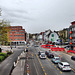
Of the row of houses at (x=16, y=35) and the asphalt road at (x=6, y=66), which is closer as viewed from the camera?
the asphalt road at (x=6, y=66)

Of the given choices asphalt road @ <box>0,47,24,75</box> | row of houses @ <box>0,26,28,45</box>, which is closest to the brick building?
row of houses @ <box>0,26,28,45</box>

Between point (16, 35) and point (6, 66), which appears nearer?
point (6, 66)

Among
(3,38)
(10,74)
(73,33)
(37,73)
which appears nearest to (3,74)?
(10,74)

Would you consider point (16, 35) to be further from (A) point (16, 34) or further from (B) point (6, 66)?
(B) point (6, 66)

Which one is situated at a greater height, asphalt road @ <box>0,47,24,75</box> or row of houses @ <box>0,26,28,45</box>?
row of houses @ <box>0,26,28,45</box>

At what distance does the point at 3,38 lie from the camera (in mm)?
26219

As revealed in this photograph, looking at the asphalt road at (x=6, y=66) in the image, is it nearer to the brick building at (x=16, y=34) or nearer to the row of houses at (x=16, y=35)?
the row of houses at (x=16, y=35)

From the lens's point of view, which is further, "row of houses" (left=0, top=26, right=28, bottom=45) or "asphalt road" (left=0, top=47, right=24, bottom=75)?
"row of houses" (left=0, top=26, right=28, bottom=45)

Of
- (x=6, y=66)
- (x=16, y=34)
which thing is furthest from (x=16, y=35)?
(x=6, y=66)

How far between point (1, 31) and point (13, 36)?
76.3m

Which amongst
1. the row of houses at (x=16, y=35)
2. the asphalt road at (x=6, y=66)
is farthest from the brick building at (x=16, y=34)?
the asphalt road at (x=6, y=66)

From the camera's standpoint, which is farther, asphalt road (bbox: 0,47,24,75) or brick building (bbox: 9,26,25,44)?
brick building (bbox: 9,26,25,44)

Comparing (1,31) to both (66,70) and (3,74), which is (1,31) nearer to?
(3,74)

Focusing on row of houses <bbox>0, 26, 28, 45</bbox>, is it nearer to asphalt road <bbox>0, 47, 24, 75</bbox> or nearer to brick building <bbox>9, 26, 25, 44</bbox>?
brick building <bbox>9, 26, 25, 44</bbox>
